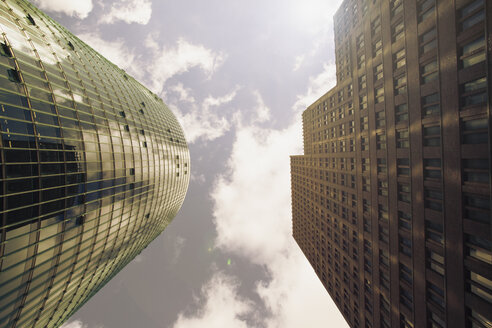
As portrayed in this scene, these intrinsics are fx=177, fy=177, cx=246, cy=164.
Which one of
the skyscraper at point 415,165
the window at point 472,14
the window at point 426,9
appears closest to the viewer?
the window at point 472,14

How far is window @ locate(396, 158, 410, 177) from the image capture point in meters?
22.6

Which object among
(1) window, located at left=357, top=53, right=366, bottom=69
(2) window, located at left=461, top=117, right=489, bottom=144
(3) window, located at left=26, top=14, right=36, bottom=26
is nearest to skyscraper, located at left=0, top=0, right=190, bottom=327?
(3) window, located at left=26, top=14, right=36, bottom=26

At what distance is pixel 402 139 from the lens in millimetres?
23359

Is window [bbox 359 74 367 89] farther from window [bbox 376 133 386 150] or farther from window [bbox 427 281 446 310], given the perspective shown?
window [bbox 427 281 446 310]

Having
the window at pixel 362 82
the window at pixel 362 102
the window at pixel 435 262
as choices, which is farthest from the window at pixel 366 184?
the window at pixel 362 82

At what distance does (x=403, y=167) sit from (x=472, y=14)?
1559 centimetres

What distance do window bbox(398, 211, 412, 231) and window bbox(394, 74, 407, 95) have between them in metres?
15.9

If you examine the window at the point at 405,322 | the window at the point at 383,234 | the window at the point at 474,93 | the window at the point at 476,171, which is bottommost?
the window at the point at 405,322

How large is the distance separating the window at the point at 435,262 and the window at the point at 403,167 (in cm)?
906

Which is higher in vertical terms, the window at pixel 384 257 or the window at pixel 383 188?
the window at pixel 383 188

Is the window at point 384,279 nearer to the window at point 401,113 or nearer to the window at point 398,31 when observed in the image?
the window at point 401,113

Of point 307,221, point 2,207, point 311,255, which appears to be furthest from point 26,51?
point 311,255

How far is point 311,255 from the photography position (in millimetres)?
60469

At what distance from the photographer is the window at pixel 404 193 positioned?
22516mm
